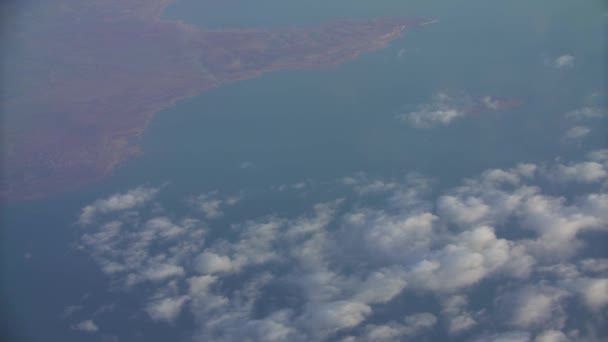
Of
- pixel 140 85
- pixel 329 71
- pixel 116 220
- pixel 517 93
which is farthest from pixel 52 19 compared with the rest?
pixel 517 93

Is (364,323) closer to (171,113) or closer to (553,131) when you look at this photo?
(553,131)

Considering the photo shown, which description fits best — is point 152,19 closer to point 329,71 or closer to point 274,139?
point 329,71

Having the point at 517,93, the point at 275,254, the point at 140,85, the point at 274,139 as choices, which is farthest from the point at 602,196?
the point at 140,85

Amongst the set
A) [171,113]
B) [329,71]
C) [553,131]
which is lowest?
[553,131]

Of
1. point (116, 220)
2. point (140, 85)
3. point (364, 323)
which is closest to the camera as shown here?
point (364, 323)

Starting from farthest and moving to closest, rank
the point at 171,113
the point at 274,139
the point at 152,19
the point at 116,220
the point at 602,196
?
the point at 152,19 < the point at 171,113 < the point at 274,139 < the point at 116,220 < the point at 602,196

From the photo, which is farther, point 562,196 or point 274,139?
point 274,139

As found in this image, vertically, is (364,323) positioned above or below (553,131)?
below
